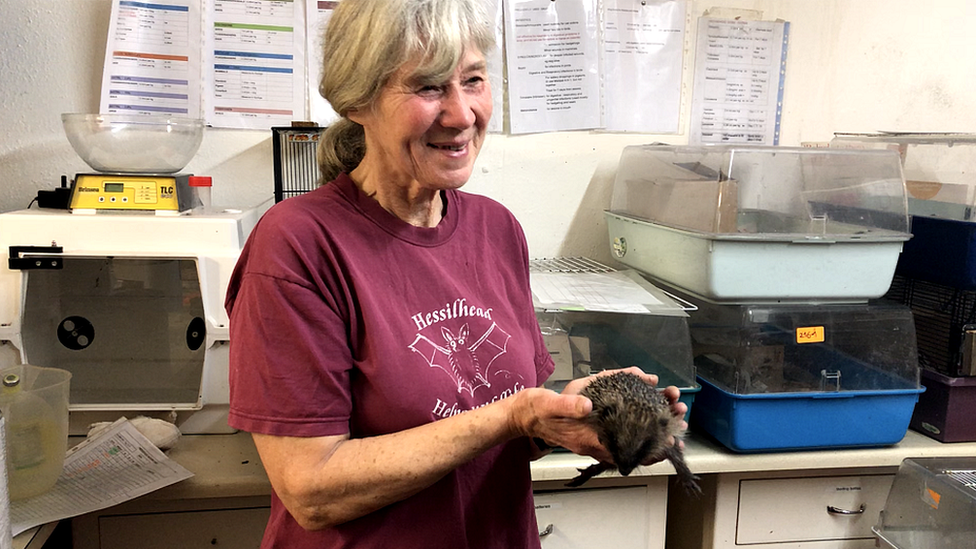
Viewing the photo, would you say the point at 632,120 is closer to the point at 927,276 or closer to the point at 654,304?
the point at 654,304

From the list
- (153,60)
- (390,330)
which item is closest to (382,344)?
(390,330)

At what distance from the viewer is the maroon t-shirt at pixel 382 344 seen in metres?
0.90

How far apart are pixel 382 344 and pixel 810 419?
116 cm

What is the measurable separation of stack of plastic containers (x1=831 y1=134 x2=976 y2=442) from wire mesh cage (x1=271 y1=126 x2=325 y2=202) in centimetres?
167

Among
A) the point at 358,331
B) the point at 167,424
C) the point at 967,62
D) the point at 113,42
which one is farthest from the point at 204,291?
the point at 967,62

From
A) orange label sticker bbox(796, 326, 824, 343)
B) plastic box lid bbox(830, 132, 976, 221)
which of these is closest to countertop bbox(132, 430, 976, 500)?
orange label sticker bbox(796, 326, 824, 343)

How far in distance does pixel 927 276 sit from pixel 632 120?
97cm

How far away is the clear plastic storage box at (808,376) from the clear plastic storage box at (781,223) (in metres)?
0.06

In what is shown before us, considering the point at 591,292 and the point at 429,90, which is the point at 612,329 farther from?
the point at 429,90

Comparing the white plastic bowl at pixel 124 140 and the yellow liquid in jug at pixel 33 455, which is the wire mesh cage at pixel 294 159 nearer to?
the white plastic bowl at pixel 124 140

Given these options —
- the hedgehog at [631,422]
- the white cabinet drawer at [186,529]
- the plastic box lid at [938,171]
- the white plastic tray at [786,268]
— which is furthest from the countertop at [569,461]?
the plastic box lid at [938,171]

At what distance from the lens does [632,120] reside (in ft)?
7.16

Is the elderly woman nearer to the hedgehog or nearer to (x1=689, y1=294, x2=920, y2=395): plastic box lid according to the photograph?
the hedgehog

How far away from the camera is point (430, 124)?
0.98 meters
